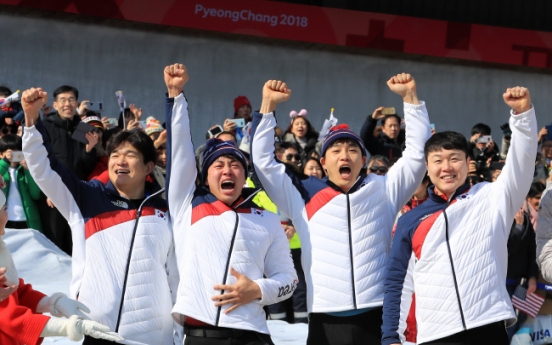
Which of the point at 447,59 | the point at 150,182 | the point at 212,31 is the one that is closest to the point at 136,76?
the point at 212,31

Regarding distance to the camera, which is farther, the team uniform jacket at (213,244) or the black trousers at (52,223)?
the black trousers at (52,223)

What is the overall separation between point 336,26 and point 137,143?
881cm

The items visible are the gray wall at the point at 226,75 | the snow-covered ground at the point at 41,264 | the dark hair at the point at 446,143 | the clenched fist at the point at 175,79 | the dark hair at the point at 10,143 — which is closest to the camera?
the dark hair at the point at 446,143

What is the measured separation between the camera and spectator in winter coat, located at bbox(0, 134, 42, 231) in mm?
7234

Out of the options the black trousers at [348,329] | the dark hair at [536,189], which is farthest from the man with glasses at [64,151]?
the dark hair at [536,189]

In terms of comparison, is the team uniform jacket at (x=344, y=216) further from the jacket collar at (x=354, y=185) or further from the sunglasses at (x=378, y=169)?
the sunglasses at (x=378, y=169)

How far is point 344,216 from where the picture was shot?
4336mm

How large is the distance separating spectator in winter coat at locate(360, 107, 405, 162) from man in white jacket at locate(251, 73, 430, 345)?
3.88 meters

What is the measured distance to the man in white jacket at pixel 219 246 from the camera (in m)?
3.90

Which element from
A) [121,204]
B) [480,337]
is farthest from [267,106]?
[480,337]

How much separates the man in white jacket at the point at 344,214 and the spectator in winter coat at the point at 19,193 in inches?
131

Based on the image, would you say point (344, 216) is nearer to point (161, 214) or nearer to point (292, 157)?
point (161, 214)

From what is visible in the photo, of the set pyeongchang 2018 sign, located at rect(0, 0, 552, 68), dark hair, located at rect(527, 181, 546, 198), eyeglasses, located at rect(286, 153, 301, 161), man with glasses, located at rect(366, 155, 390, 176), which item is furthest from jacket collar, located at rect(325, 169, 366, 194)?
pyeongchang 2018 sign, located at rect(0, 0, 552, 68)

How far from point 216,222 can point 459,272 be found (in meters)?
1.05
